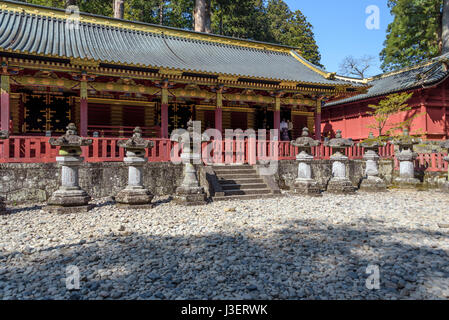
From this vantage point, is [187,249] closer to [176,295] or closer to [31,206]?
[176,295]

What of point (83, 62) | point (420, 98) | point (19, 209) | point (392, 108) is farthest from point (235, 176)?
point (420, 98)

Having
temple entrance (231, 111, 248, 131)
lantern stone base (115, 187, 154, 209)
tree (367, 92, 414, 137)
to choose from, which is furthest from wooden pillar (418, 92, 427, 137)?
lantern stone base (115, 187, 154, 209)

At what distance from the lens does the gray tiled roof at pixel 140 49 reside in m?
9.92

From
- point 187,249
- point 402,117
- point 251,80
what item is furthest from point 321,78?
point 187,249

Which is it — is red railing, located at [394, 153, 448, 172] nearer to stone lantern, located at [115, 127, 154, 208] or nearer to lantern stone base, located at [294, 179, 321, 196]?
lantern stone base, located at [294, 179, 321, 196]

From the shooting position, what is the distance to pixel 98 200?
25.6ft

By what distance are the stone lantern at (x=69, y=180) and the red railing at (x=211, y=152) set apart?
140 cm

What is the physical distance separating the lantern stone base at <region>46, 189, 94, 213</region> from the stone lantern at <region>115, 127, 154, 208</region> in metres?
0.79

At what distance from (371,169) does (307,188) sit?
3425 mm

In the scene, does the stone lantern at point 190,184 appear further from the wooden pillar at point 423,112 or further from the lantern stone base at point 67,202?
the wooden pillar at point 423,112

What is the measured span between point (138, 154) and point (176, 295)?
16.9 feet

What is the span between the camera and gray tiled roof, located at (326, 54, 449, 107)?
14109 mm

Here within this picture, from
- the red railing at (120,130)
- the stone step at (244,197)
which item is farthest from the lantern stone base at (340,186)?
the red railing at (120,130)

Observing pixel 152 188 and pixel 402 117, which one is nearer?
pixel 152 188
